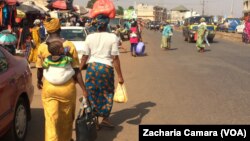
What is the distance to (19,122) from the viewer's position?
496 cm

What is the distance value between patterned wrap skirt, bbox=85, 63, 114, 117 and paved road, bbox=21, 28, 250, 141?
0.42 meters

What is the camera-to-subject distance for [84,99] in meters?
4.68

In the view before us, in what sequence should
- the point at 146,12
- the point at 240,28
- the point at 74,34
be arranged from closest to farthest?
the point at 74,34
the point at 240,28
the point at 146,12

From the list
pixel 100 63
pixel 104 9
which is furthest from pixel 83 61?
pixel 104 9

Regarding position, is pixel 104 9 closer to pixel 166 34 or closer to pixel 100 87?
pixel 100 87

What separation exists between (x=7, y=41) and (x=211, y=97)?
583 centimetres

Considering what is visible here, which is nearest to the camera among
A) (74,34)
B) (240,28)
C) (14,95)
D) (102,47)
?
(14,95)

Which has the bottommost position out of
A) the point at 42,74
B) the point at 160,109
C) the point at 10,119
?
the point at 160,109

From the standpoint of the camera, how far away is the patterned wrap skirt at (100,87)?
5363 millimetres

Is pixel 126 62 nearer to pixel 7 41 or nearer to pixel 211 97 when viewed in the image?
pixel 7 41

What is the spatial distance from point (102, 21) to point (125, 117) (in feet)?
6.21

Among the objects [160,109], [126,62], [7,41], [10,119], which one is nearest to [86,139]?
[10,119]

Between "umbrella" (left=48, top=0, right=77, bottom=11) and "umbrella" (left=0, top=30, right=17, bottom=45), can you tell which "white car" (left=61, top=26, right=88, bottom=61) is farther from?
"umbrella" (left=48, top=0, right=77, bottom=11)

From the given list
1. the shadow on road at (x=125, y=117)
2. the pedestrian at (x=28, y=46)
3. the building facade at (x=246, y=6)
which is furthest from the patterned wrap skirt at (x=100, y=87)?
the building facade at (x=246, y=6)
